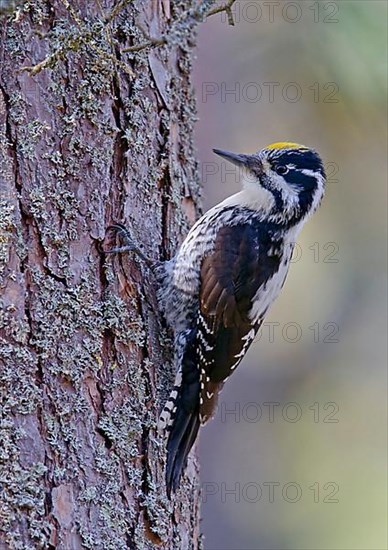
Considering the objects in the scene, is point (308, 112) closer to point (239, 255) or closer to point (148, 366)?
point (239, 255)

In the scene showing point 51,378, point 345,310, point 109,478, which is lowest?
point 109,478

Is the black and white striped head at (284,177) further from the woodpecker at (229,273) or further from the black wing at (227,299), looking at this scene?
the black wing at (227,299)

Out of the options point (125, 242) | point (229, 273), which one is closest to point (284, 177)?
point (229, 273)

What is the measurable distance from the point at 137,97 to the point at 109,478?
127 centimetres

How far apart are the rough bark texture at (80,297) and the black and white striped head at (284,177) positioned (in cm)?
61

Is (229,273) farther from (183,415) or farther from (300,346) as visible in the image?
(300,346)

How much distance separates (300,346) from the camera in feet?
20.5

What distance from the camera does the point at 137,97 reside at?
2889 millimetres

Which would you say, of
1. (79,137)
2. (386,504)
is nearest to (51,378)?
(79,137)

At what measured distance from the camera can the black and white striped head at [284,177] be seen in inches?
136

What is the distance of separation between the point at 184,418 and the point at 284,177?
1115 millimetres

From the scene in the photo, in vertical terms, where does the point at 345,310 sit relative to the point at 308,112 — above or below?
below

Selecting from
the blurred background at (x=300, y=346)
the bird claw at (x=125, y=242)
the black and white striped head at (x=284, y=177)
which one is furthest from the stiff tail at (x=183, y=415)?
the blurred background at (x=300, y=346)

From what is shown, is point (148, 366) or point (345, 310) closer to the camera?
point (148, 366)
